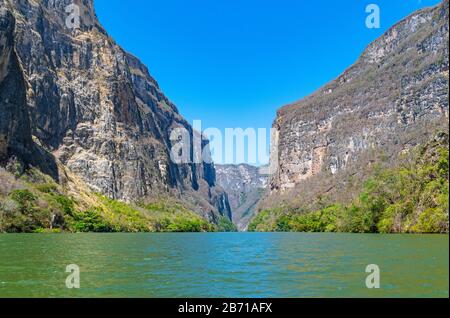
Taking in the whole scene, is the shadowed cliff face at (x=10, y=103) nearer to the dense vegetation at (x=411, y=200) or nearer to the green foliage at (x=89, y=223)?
the green foliage at (x=89, y=223)

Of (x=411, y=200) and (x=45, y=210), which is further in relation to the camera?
(x=45, y=210)

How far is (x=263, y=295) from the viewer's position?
22078 millimetres

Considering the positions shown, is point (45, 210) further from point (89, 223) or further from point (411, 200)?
point (411, 200)

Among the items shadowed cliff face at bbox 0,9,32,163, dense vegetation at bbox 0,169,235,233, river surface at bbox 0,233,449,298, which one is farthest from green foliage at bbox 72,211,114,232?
river surface at bbox 0,233,449,298

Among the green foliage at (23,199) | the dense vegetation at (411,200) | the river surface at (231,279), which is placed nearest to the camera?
the river surface at (231,279)

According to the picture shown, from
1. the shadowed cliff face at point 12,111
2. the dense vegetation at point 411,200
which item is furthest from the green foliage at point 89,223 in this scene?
the dense vegetation at point 411,200

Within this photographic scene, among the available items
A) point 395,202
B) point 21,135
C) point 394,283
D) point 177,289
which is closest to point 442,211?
point 395,202

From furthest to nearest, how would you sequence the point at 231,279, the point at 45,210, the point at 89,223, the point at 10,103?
1. the point at 10,103
2. the point at 89,223
3. the point at 45,210
4. the point at 231,279

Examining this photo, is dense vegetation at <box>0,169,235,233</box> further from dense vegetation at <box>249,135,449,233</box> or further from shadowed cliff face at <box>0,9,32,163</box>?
dense vegetation at <box>249,135,449,233</box>

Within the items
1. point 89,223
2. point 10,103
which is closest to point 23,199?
point 89,223

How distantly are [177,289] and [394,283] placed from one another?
431 inches

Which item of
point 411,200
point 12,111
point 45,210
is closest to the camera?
point 411,200

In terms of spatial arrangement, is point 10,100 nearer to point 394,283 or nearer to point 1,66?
point 1,66

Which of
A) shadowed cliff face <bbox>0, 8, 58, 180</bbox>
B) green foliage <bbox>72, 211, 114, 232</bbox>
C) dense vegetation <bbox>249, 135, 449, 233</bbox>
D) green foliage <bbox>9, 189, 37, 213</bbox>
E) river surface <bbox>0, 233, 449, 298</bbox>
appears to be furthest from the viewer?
shadowed cliff face <bbox>0, 8, 58, 180</bbox>
